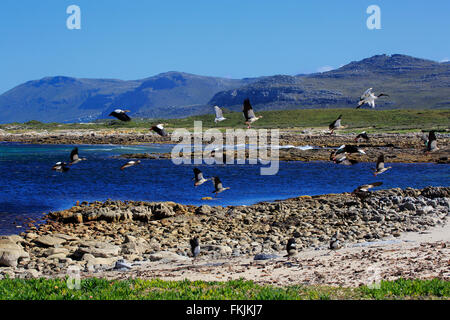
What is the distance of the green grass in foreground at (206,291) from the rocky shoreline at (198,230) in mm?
2727

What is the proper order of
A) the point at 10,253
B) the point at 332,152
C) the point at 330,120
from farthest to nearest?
the point at 330,120
the point at 10,253
the point at 332,152

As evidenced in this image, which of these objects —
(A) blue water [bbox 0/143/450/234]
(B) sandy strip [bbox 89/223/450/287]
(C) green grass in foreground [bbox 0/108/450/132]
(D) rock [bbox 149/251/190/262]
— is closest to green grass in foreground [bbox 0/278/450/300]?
(B) sandy strip [bbox 89/223/450/287]

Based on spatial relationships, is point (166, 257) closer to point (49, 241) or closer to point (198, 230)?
point (198, 230)

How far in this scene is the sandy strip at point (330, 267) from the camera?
1182 centimetres

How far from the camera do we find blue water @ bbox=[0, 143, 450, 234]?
103 ft

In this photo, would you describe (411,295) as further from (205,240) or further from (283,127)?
(283,127)

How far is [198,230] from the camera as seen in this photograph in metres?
20.7

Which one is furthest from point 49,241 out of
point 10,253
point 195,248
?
point 195,248

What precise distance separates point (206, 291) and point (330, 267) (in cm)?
411

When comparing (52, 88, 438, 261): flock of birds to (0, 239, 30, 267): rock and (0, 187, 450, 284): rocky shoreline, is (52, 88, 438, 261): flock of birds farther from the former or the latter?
(0, 239, 30, 267): rock

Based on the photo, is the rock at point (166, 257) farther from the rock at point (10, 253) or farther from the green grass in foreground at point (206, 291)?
the green grass in foreground at point (206, 291)

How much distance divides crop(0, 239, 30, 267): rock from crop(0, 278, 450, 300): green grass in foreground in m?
4.82

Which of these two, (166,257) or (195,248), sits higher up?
(195,248)
